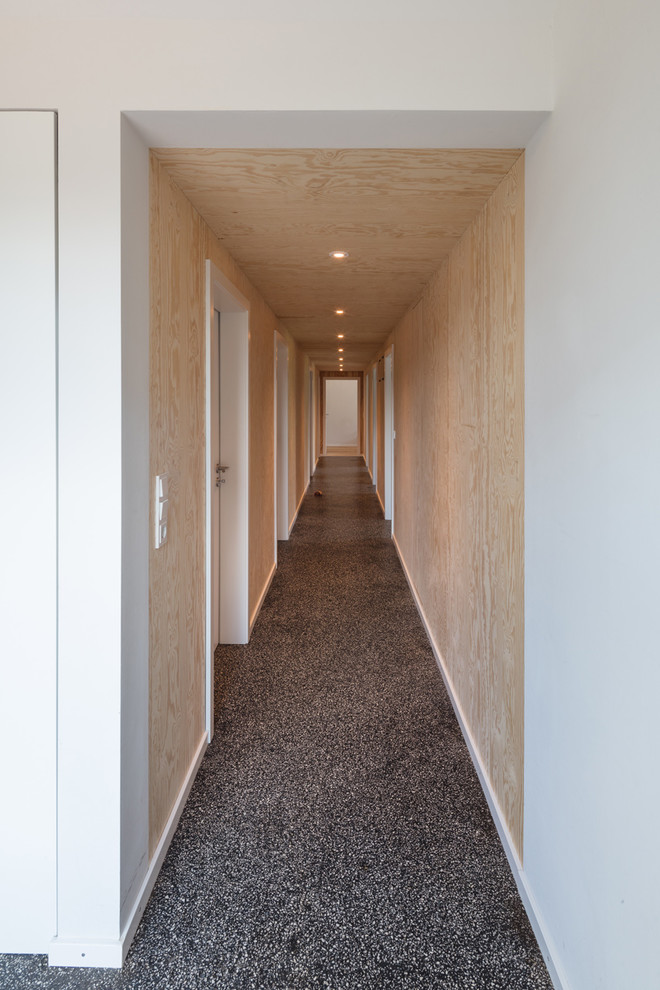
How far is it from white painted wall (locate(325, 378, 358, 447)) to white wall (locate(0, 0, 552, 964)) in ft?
56.6

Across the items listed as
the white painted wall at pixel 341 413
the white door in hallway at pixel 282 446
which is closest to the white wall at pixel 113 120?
the white door in hallway at pixel 282 446

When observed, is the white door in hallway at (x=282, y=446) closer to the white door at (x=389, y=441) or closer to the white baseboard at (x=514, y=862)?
the white door at (x=389, y=441)

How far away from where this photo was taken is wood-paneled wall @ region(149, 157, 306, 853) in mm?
1907

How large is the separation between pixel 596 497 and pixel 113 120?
150cm

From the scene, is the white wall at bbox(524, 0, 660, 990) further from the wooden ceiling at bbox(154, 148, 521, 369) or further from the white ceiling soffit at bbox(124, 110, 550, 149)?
the wooden ceiling at bbox(154, 148, 521, 369)


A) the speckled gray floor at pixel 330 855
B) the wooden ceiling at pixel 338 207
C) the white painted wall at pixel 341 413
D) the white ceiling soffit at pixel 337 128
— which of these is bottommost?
the speckled gray floor at pixel 330 855

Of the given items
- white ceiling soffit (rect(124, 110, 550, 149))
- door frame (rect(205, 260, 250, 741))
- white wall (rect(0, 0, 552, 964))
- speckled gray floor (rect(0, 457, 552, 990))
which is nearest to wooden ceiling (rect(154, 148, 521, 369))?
white ceiling soffit (rect(124, 110, 550, 149))

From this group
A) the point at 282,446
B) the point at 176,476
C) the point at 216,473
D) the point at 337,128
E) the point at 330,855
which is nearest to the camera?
the point at 337,128

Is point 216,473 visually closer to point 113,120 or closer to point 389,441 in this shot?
point 113,120

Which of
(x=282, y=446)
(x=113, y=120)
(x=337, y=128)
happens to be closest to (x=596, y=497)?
(x=337, y=128)

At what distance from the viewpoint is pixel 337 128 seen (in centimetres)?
167

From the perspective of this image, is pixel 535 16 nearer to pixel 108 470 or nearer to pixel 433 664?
pixel 108 470

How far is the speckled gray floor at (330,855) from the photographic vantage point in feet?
5.15

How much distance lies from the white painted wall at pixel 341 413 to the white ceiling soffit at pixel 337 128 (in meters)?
17.1
